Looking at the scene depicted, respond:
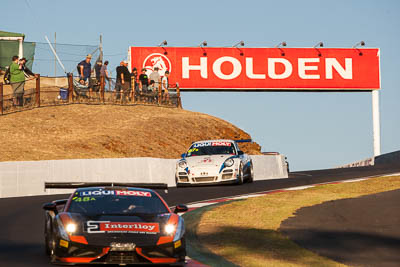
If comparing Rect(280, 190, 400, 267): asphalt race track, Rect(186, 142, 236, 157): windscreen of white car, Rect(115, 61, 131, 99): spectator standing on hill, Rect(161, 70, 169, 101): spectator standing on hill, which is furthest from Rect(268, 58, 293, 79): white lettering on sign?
Rect(280, 190, 400, 267): asphalt race track

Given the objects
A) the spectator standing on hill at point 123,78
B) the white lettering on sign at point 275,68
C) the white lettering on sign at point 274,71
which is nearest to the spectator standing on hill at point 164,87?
the spectator standing on hill at point 123,78

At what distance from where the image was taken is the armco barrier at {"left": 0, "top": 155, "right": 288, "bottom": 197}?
22109 millimetres

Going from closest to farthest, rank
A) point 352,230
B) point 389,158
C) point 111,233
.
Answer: point 111,233 < point 352,230 < point 389,158

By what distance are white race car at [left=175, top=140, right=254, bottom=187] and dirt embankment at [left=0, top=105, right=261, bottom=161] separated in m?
9.80

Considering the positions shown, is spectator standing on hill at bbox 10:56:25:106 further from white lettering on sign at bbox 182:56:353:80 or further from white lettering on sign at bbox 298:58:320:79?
white lettering on sign at bbox 298:58:320:79

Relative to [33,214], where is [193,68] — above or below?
above

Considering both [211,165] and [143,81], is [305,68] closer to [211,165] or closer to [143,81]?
[143,81]

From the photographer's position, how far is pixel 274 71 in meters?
57.0

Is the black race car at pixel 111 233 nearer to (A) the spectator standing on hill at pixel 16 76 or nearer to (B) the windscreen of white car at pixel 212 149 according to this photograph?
(B) the windscreen of white car at pixel 212 149

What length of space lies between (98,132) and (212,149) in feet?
52.1

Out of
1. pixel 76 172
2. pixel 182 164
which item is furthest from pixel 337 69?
pixel 76 172

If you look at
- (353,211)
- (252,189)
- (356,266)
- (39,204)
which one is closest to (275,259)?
(356,266)

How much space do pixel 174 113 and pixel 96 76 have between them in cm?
913

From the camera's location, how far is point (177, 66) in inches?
2199
